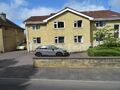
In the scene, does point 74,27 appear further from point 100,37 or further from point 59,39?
point 100,37

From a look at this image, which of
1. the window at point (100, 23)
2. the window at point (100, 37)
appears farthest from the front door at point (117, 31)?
the window at point (100, 37)

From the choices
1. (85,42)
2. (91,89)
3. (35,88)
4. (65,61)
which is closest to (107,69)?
(65,61)

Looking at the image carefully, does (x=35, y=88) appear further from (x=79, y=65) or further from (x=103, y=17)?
(x=103, y=17)

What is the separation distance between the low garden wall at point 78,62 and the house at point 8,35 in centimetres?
1981

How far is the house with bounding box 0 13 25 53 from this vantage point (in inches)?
1334

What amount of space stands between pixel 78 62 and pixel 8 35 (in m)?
25.0

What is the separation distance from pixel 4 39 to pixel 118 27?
68.8 ft

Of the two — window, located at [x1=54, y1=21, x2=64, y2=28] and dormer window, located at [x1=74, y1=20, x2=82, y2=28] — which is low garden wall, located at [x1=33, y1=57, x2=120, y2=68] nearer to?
window, located at [x1=54, y1=21, x2=64, y2=28]

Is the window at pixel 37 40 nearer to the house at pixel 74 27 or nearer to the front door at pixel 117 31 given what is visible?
the house at pixel 74 27

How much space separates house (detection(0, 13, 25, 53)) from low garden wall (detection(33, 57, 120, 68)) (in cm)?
1981

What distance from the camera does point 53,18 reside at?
30.4 metres

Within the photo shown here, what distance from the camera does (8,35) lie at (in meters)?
36.9

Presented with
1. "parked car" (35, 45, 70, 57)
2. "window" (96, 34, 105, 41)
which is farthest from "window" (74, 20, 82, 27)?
"parked car" (35, 45, 70, 57)

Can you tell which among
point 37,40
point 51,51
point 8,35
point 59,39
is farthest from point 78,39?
point 8,35
